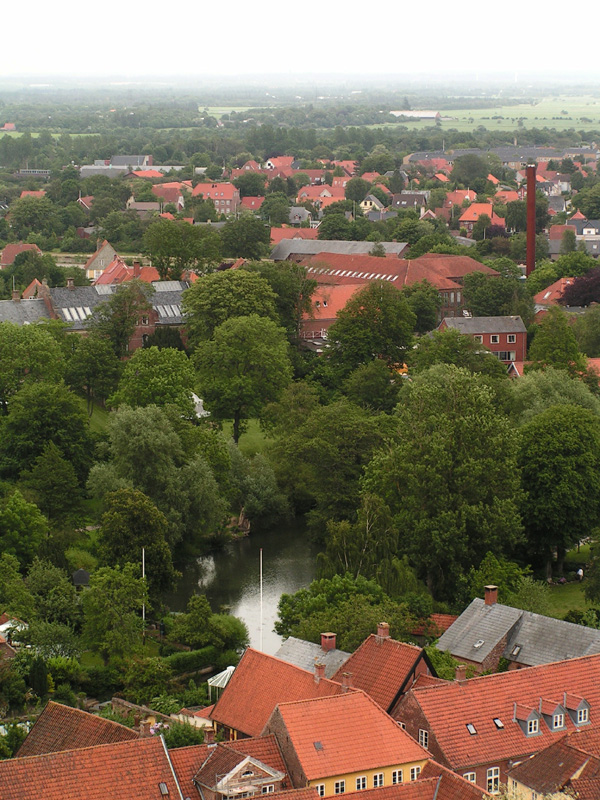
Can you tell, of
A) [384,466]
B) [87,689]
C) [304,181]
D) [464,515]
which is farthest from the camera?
[304,181]

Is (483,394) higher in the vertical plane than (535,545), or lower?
higher

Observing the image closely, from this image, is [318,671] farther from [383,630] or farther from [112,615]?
[112,615]

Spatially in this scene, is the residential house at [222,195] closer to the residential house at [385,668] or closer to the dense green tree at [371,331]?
the dense green tree at [371,331]

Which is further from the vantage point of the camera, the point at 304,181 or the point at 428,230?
the point at 304,181

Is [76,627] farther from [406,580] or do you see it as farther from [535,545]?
[535,545]

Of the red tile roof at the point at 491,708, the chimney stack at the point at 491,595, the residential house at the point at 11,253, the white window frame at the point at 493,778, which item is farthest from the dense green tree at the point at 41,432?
the residential house at the point at 11,253

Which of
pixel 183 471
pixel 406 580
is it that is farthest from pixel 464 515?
pixel 183 471

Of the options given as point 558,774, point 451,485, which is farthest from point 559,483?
point 558,774
